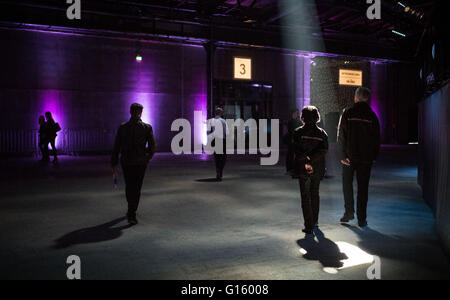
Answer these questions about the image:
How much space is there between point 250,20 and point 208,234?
21.3 m

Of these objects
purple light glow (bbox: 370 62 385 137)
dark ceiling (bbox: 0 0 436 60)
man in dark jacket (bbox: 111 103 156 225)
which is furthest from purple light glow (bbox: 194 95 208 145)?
man in dark jacket (bbox: 111 103 156 225)

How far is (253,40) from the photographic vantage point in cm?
2466

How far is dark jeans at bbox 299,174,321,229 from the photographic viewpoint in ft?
18.6

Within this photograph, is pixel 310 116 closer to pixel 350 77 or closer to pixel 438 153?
pixel 438 153

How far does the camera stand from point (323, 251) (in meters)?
4.79

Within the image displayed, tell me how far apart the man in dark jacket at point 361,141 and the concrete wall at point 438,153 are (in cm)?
93

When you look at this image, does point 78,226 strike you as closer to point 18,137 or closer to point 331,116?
point 331,116

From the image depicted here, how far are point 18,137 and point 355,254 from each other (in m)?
19.2

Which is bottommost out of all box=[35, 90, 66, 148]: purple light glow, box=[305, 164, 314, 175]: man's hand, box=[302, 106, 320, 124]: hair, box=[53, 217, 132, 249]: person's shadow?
box=[53, 217, 132, 249]: person's shadow

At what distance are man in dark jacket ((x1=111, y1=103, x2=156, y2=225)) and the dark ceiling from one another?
51.7 ft

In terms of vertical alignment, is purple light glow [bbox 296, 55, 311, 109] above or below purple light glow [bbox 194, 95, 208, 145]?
above

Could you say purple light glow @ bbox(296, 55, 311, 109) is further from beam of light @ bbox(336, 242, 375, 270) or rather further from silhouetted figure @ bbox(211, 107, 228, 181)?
beam of light @ bbox(336, 242, 375, 270)
